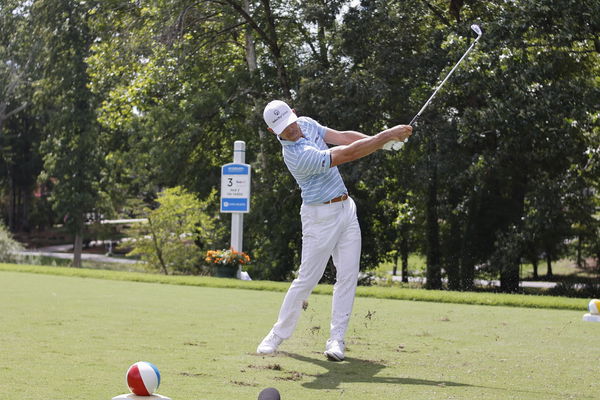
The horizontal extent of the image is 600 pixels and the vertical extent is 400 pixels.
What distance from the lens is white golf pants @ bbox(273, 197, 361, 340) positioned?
655 cm

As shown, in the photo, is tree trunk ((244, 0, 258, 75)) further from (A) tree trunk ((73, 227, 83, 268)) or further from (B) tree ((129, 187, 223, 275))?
(A) tree trunk ((73, 227, 83, 268))

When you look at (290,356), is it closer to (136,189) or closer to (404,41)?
(404,41)

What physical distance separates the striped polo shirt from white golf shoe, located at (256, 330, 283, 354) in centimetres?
104

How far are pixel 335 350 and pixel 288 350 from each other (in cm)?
58

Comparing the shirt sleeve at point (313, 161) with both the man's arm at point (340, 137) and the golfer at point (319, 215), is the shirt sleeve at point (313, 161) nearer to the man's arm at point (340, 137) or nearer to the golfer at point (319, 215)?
the golfer at point (319, 215)

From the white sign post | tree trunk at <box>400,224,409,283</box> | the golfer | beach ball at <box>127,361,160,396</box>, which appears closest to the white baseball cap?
the golfer

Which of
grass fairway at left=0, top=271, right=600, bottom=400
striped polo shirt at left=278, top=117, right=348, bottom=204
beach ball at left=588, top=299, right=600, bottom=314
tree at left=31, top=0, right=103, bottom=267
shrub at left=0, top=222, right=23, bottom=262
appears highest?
tree at left=31, top=0, right=103, bottom=267

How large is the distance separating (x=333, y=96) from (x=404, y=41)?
2427 millimetres

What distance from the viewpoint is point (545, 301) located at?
38.1 feet

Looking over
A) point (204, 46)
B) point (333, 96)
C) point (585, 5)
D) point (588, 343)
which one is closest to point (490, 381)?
point (588, 343)

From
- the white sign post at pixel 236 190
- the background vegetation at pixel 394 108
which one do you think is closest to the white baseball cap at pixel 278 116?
the background vegetation at pixel 394 108

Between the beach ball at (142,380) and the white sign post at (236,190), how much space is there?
16.0 m

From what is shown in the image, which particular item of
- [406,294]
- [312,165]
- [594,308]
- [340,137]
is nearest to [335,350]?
[312,165]

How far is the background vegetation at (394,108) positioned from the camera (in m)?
19.4
